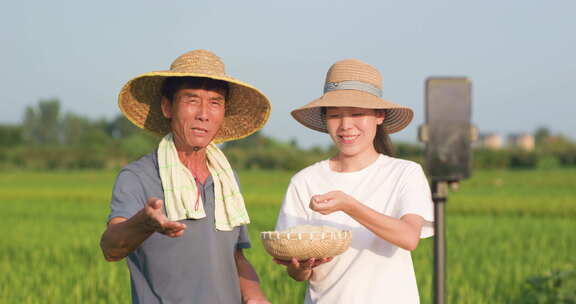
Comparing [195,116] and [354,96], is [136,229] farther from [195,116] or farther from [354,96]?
[354,96]

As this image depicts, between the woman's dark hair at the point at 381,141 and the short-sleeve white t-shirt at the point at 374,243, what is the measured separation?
0.42 ft

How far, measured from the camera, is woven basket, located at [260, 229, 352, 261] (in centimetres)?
197

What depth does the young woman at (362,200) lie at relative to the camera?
7.02 ft

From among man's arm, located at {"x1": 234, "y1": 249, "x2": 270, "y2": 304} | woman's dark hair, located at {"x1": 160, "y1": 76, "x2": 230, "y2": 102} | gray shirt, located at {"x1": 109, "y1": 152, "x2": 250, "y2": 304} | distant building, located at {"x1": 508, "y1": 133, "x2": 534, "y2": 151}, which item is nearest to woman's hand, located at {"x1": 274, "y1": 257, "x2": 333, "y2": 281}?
man's arm, located at {"x1": 234, "y1": 249, "x2": 270, "y2": 304}

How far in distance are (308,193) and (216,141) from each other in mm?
447

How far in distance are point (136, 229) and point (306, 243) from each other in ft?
1.83

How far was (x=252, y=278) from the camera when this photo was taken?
2195 millimetres

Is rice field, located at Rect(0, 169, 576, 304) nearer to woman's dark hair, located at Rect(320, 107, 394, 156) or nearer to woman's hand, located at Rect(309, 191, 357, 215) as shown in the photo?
woman's dark hair, located at Rect(320, 107, 394, 156)

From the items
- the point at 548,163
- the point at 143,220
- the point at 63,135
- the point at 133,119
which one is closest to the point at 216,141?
the point at 133,119

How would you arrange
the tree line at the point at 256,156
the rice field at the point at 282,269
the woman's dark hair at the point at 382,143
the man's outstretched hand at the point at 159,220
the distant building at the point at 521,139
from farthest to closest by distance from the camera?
the distant building at the point at 521,139, the tree line at the point at 256,156, the rice field at the point at 282,269, the woman's dark hair at the point at 382,143, the man's outstretched hand at the point at 159,220

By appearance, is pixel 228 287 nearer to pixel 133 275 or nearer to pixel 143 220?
pixel 133 275

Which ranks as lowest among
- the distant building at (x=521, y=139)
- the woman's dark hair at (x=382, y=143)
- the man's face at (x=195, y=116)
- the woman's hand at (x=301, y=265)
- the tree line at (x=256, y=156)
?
the distant building at (x=521, y=139)

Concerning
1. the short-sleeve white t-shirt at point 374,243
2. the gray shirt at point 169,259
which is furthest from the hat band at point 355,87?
the gray shirt at point 169,259

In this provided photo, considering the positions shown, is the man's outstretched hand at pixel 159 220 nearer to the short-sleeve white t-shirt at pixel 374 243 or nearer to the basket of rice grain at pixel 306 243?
the basket of rice grain at pixel 306 243
